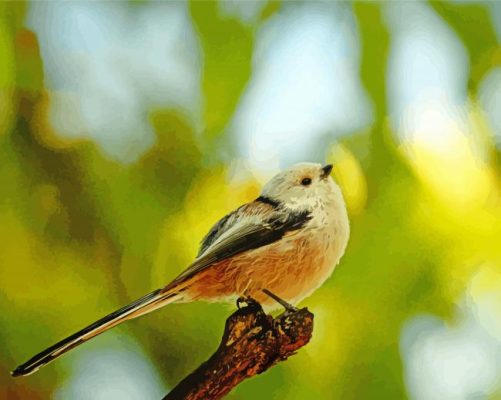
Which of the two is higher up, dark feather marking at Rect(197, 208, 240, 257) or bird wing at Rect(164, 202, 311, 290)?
dark feather marking at Rect(197, 208, 240, 257)

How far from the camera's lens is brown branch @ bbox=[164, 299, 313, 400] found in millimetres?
884

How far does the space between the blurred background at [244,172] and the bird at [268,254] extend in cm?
3

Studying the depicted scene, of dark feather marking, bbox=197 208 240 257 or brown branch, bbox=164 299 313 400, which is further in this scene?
dark feather marking, bbox=197 208 240 257

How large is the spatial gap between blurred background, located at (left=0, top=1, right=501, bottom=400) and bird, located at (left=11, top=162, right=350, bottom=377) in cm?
→ 3

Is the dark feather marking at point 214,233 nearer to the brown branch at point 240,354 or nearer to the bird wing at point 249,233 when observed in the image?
the bird wing at point 249,233

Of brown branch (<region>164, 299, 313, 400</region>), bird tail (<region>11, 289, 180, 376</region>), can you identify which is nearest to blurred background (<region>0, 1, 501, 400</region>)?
bird tail (<region>11, 289, 180, 376</region>)

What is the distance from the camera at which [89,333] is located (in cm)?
108

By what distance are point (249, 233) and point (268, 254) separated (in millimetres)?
39

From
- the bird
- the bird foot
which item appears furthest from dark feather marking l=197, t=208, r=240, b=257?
the bird foot

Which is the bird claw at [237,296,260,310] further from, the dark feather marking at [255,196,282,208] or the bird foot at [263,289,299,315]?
the dark feather marking at [255,196,282,208]

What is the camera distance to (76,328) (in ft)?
3.57

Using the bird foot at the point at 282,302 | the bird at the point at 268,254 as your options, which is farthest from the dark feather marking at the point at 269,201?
the bird foot at the point at 282,302

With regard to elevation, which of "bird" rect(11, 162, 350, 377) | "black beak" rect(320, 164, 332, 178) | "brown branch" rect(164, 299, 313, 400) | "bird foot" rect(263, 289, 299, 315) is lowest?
"brown branch" rect(164, 299, 313, 400)

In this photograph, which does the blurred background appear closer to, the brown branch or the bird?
the bird
